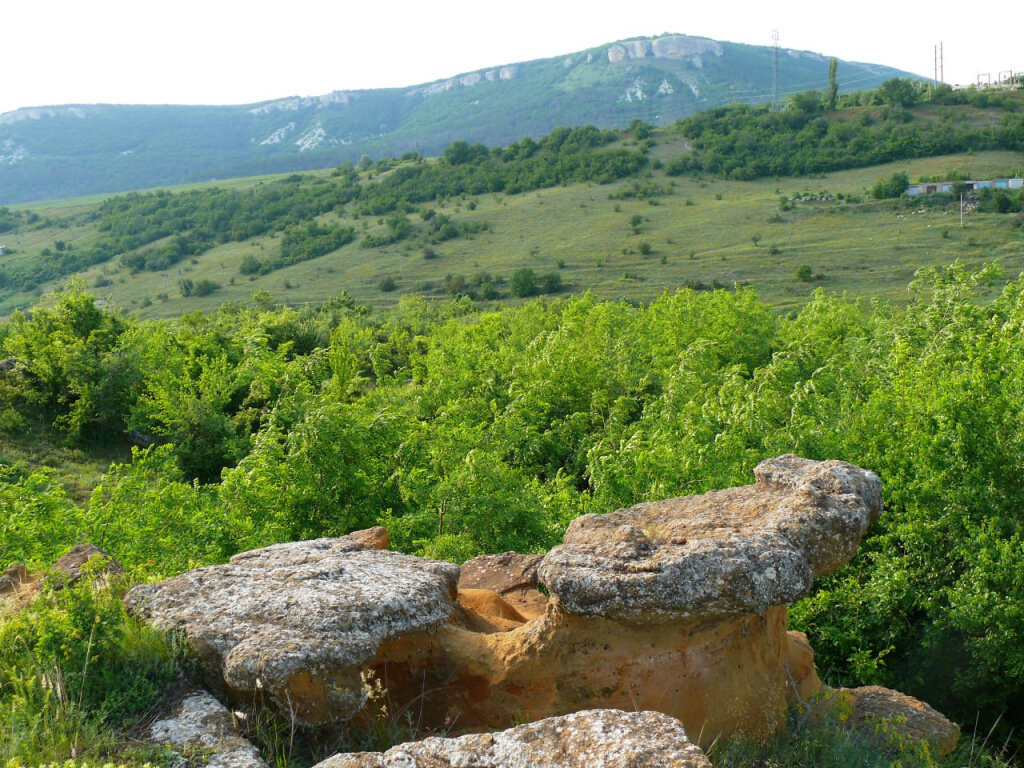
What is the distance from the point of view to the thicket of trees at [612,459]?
1183 centimetres

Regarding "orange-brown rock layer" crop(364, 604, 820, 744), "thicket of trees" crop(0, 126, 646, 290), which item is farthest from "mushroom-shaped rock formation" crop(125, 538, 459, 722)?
"thicket of trees" crop(0, 126, 646, 290)

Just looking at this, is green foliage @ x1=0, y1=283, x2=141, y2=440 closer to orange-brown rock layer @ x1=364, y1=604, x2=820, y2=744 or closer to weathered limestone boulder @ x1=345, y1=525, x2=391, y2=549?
weathered limestone boulder @ x1=345, y1=525, x2=391, y2=549

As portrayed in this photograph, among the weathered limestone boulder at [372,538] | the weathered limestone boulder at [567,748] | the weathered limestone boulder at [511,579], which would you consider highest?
the weathered limestone boulder at [567,748]

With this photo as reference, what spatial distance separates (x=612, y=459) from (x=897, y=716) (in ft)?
27.1

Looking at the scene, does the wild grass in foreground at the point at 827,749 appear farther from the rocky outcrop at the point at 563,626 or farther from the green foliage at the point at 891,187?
the green foliage at the point at 891,187

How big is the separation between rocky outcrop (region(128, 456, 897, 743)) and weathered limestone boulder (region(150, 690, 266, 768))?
10.6 inches

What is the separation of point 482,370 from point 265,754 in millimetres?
21267

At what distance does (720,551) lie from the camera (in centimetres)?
716

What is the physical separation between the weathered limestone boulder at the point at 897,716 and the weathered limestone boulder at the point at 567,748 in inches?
129

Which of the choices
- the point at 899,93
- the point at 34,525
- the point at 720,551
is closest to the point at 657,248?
the point at 899,93

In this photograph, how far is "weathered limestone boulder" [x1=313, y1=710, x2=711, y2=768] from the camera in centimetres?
543

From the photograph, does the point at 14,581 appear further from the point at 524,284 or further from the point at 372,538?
the point at 524,284

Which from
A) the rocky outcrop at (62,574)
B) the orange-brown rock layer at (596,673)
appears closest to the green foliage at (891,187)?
the orange-brown rock layer at (596,673)

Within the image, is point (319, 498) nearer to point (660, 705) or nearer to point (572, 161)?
point (660, 705)
